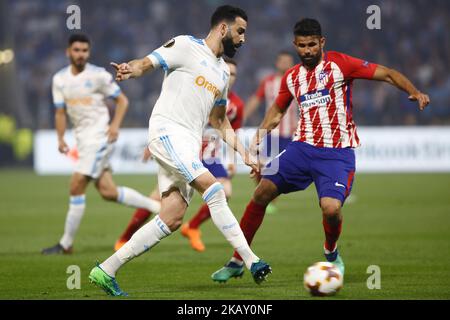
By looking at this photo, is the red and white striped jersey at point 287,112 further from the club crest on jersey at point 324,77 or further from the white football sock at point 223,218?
Answer: the white football sock at point 223,218

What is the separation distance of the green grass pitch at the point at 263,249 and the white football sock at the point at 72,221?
26 cm

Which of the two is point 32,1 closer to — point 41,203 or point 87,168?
point 41,203

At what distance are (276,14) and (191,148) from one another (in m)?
21.0

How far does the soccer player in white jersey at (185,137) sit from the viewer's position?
695 cm

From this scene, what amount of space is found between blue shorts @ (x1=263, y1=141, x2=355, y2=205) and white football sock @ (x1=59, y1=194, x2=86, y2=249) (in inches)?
121

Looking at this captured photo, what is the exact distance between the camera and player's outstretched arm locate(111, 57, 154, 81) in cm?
637

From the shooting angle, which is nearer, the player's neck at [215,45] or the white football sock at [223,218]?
the white football sock at [223,218]

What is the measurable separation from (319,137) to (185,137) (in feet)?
4.37

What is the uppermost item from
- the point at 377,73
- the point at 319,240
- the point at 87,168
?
the point at 377,73

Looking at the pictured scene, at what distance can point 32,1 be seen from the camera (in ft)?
92.1

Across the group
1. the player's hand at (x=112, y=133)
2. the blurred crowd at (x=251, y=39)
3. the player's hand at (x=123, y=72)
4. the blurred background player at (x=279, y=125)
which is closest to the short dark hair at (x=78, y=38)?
the player's hand at (x=112, y=133)

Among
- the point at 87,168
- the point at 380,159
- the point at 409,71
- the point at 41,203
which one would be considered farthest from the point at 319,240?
the point at 409,71

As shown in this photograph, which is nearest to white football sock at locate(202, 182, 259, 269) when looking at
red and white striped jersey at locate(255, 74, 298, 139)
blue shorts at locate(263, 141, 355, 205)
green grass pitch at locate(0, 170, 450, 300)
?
green grass pitch at locate(0, 170, 450, 300)

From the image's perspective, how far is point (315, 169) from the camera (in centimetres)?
774
